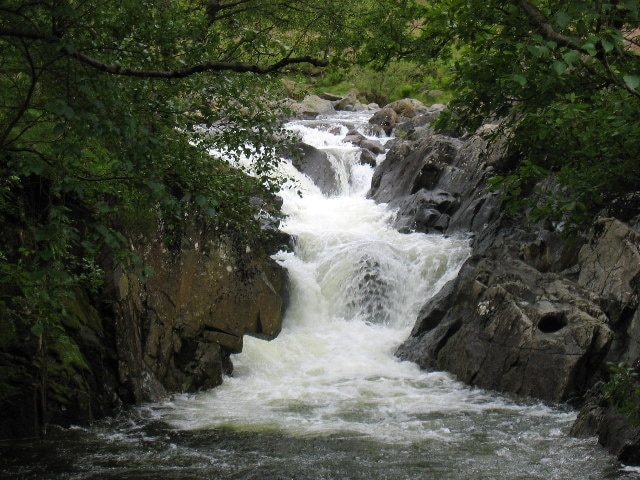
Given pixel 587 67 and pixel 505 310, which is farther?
pixel 505 310

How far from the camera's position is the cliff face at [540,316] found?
13.2 meters

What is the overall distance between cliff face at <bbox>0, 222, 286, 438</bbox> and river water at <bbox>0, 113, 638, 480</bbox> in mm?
420

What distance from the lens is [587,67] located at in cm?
567

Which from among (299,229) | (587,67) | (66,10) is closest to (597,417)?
(587,67)

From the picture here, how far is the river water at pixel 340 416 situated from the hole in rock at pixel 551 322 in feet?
5.06

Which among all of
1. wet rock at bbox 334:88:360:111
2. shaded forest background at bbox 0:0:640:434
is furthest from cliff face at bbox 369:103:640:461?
wet rock at bbox 334:88:360:111

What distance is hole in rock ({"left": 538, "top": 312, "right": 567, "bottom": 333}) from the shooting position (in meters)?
13.8

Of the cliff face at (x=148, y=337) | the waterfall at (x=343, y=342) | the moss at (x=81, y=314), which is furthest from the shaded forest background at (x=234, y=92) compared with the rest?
the waterfall at (x=343, y=342)

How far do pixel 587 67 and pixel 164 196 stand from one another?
3312mm

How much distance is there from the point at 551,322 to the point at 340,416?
4532 mm

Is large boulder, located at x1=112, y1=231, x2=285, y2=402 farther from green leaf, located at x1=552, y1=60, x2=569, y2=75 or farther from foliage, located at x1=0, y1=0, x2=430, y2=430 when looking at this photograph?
green leaf, located at x1=552, y1=60, x2=569, y2=75

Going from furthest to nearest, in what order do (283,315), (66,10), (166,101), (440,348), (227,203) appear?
(283,315) → (440,348) → (227,203) → (166,101) → (66,10)

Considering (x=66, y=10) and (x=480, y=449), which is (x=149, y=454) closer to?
(x=480, y=449)

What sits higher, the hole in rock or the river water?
the hole in rock
